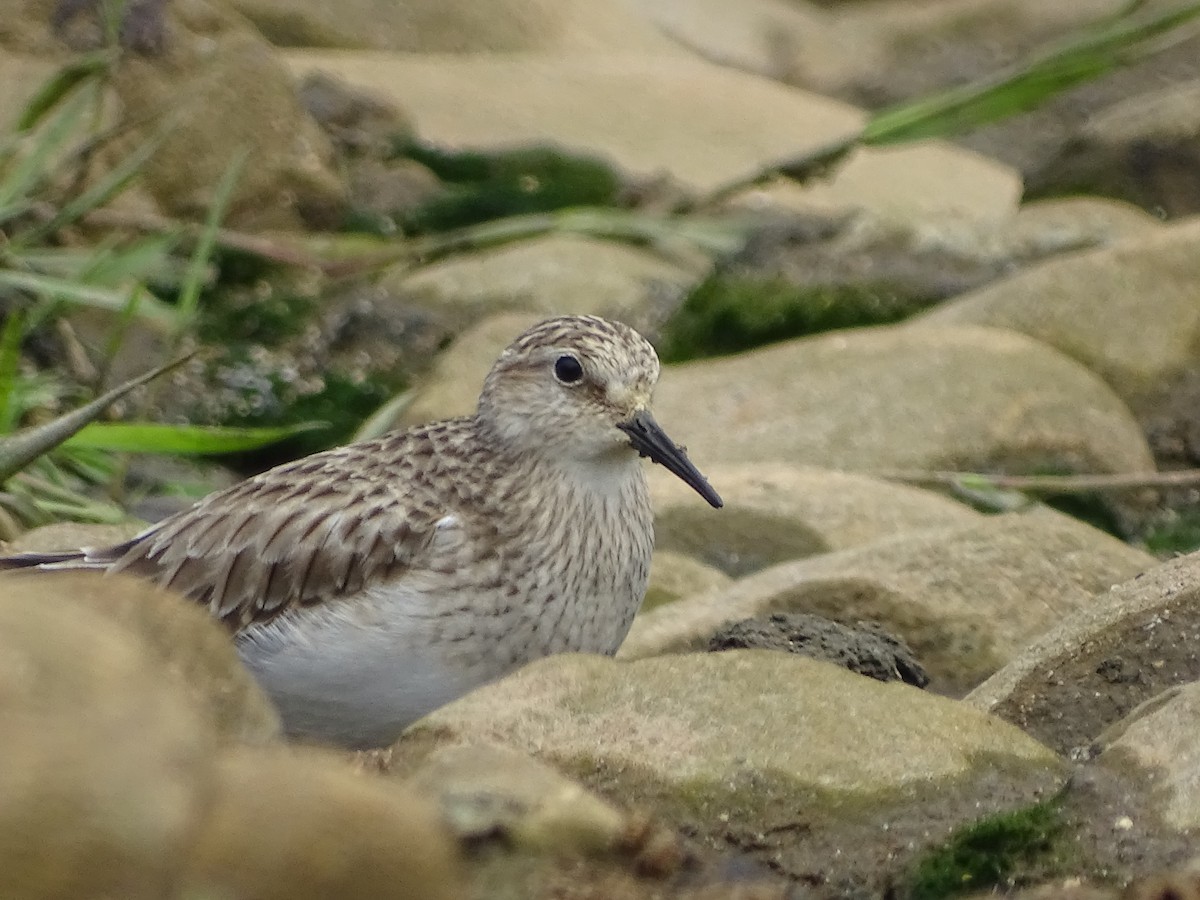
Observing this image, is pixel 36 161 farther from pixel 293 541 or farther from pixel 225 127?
pixel 293 541

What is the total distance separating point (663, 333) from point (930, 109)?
2070mm

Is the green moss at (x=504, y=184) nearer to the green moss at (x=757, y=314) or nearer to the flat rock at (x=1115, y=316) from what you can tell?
the green moss at (x=757, y=314)

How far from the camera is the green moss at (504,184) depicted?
1050 centimetres

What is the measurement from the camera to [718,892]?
319 cm

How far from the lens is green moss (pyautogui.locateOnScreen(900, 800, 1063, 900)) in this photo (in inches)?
137

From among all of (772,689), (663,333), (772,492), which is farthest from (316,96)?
(772,689)

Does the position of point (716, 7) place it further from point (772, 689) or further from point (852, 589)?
point (772, 689)

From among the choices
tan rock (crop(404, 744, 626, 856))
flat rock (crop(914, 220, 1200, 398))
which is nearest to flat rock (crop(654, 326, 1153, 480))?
flat rock (crop(914, 220, 1200, 398))

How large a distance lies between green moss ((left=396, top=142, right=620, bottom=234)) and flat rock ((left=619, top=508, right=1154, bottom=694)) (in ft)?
17.2

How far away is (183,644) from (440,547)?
1.67 metres

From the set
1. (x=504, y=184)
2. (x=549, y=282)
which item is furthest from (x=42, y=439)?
(x=504, y=184)

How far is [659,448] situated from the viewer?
4949 mm

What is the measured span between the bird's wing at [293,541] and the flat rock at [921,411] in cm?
222

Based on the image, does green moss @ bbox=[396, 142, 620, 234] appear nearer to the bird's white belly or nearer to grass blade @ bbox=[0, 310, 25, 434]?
grass blade @ bbox=[0, 310, 25, 434]
